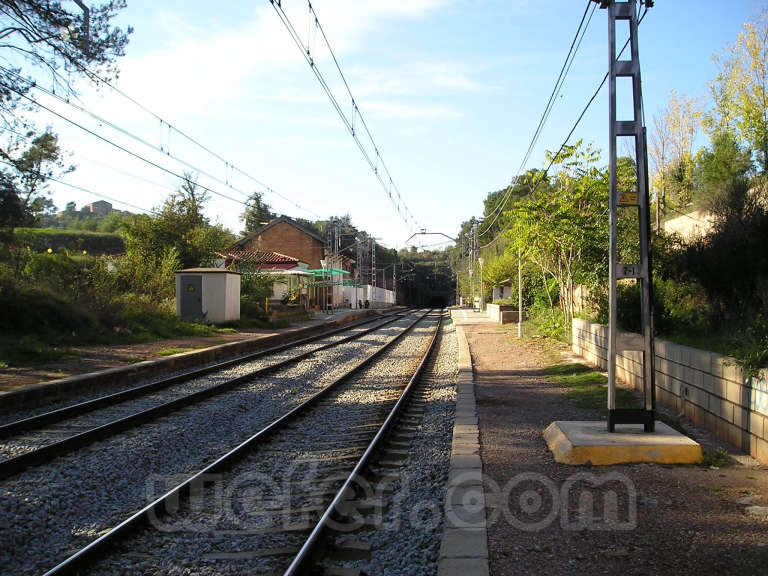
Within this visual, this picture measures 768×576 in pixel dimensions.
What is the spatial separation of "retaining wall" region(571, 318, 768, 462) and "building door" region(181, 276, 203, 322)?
1783 centimetres

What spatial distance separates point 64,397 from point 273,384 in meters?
3.54

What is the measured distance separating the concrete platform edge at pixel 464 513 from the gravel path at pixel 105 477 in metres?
2.51

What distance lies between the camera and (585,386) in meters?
10.5

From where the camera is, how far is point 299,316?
3466 centimetres

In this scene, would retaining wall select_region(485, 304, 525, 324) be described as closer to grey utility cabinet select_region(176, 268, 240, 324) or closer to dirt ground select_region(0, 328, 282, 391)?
grey utility cabinet select_region(176, 268, 240, 324)

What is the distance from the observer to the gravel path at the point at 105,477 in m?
4.42

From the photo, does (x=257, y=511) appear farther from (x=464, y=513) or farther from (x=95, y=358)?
(x=95, y=358)

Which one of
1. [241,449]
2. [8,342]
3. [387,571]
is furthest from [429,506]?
[8,342]

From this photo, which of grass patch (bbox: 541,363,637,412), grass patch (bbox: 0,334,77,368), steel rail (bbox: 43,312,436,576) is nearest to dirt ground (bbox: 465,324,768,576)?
grass patch (bbox: 541,363,637,412)

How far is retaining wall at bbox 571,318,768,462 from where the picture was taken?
18.4 feet

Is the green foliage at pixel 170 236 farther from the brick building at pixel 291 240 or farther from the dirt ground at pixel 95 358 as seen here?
the brick building at pixel 291 240

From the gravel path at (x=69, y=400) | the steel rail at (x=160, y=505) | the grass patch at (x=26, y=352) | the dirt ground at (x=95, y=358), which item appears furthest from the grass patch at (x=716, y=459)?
the grass patch at (x=26, y=352)

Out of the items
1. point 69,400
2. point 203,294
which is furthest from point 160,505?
point 203,294

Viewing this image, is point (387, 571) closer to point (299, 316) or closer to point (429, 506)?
point (429, 506)
